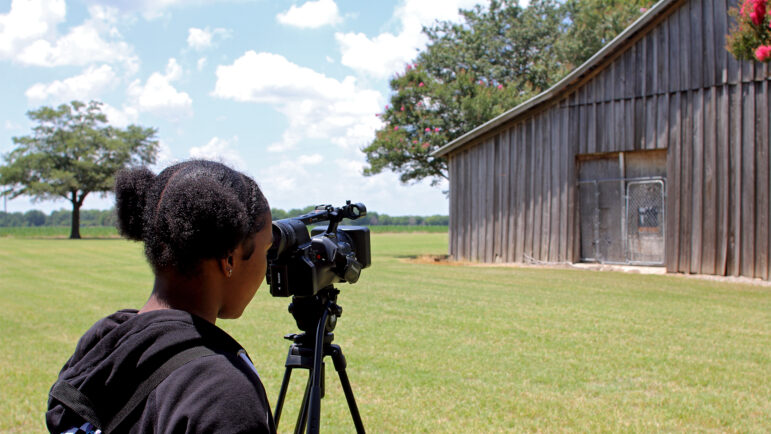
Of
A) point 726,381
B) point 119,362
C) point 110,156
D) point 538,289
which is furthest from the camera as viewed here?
point 110,156

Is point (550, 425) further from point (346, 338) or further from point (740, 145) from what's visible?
point (740, 145)

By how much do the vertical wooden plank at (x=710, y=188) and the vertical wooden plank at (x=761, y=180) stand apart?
0.84 m

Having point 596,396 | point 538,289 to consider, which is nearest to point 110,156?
point 538,289

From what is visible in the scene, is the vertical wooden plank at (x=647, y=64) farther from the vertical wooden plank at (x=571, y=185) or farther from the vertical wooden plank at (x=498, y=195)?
the vertical wooden plank at (x=498, y=195)

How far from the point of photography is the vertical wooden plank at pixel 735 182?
43.4 feet

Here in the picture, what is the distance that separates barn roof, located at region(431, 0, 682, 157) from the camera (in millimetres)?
14578

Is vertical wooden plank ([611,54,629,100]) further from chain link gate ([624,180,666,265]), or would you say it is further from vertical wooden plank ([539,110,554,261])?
chain link gate ([624,180,666,265])

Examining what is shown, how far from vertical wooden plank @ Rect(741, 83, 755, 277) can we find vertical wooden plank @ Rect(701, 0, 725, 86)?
0.85m

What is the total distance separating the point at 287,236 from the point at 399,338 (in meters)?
5.13

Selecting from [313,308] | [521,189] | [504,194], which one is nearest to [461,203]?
[504,194]

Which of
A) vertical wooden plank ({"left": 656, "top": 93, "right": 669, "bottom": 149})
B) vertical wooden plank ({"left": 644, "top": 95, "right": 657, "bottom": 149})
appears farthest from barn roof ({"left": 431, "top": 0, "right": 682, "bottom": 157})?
vertical wooden plank ({"left": 656, "top": 93, "right": 669, "bottom": 149})

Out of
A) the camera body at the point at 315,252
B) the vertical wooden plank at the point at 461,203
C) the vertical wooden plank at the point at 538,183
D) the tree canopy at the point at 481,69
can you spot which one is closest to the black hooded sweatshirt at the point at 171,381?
the camera body at the point at 315,252

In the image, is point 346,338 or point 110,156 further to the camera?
point 110,156

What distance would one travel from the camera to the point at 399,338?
726 centimetres
